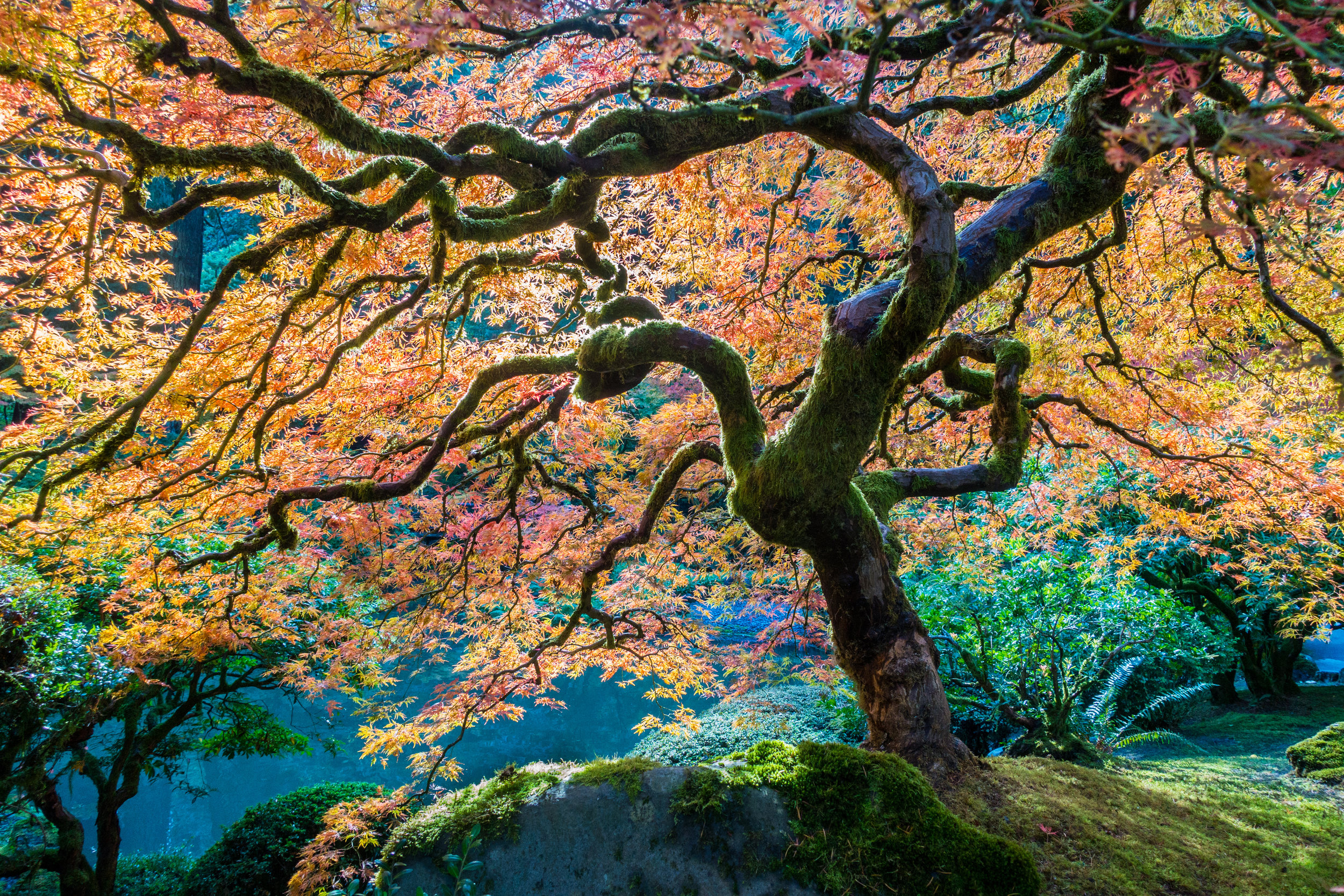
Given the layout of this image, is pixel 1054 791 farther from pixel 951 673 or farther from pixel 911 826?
pixel 951 673

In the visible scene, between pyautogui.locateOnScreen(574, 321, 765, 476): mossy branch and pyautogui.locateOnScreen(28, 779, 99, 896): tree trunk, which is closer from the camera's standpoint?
pyautogui.locateOnScreen(574, 321, 765, 476): mossy branch

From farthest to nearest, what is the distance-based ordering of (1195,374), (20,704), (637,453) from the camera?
(637,453) < (1195,374) < (20,704)

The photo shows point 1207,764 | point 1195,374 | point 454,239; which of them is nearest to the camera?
point 454,239

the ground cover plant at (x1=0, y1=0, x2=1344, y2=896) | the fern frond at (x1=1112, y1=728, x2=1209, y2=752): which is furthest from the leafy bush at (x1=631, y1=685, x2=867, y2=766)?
the fern frond at (x1=1112, y1=728, x2=1209, y2=752)

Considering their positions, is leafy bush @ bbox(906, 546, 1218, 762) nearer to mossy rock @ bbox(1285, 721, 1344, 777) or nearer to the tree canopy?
the tree canopy

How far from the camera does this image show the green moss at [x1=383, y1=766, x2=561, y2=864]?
202cm

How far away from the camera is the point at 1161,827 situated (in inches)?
87.7

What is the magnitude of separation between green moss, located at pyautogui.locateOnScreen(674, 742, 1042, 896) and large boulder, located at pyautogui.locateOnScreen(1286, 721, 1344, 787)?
2.80 metres

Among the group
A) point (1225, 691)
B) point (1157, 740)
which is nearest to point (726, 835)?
point (1157, 740)

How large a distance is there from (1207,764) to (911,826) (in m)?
3.28

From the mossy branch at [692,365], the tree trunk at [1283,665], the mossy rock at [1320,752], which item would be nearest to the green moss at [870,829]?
the mossy branch at [692,365]

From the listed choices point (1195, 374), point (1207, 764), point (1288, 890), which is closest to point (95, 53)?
point (1288, 890)

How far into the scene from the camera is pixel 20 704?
3.06 metres

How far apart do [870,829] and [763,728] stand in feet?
11.8
